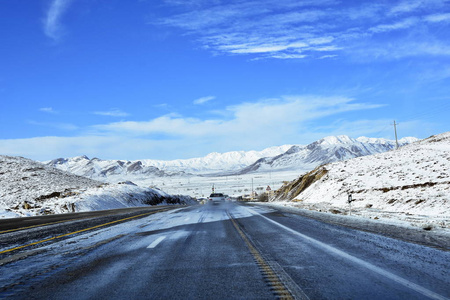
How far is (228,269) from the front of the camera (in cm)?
572

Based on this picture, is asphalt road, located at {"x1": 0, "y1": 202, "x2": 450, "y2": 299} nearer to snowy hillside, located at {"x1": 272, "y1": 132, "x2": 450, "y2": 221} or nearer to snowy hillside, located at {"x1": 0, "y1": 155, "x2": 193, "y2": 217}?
snowy hillside, located at {"x1": 272, "y1": 132, "x2": 450, "y2": 221}

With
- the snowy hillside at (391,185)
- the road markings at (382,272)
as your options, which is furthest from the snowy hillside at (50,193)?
the road markings at (382,272)

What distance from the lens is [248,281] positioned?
4895 mm

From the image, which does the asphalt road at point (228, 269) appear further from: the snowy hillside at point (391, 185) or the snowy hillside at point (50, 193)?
the snowy hillside at point (50, 193)

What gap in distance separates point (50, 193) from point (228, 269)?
148ft

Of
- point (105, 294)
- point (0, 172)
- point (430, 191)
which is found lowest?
point (105, 294)

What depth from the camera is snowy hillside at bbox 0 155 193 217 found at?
36.2 metres

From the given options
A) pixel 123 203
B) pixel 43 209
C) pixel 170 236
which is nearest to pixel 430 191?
pixel 170 236

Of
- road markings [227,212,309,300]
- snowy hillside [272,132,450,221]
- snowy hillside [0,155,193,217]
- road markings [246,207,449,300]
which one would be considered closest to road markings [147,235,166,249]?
road markings [227,212,309,300]

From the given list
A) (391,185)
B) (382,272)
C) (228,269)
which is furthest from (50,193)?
(382,272)

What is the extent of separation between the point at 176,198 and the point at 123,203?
91.0 ft

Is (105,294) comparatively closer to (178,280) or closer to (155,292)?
(155,292)

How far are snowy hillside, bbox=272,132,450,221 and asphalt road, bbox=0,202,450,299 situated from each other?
300 inches

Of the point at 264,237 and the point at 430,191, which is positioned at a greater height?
the point at 430,191
